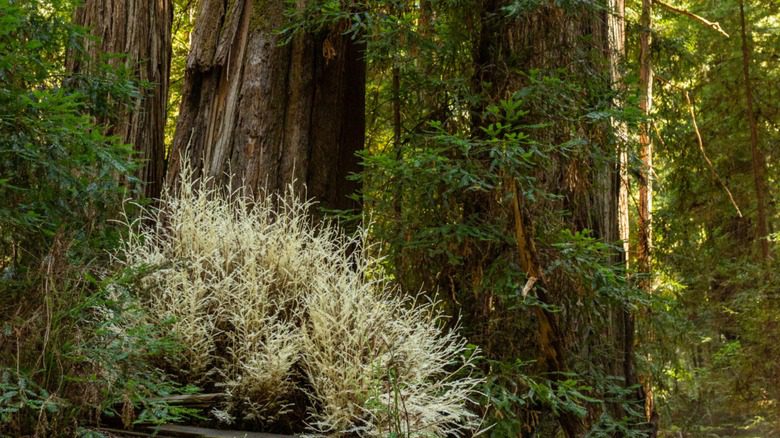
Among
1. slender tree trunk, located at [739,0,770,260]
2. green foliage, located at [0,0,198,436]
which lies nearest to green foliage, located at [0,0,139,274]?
green foliage, located at [0,0,198,436]

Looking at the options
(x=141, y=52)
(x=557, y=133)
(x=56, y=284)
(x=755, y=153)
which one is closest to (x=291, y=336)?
(x=56, y=284)

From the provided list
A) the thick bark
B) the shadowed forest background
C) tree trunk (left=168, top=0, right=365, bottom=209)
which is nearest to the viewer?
the shadowed forest background

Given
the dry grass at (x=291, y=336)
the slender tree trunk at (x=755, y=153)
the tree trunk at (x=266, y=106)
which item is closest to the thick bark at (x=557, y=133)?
the dry grass at (x=291, y=336)

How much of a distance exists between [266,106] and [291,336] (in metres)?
2.72

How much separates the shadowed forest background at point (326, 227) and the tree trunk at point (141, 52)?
0.7 inches

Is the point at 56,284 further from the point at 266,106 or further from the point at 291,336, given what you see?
the point at 266,106

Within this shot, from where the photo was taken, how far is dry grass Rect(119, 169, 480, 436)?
12.6 ft

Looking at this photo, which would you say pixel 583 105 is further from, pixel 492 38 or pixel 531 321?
pixel 531 321

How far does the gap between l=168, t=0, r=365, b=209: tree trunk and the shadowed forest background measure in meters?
0.02

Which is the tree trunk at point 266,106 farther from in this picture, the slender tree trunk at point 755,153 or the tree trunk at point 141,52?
the slender tree trunk at point 755,153

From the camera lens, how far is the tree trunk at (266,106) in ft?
20.3

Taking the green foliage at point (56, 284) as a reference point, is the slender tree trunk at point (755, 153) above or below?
above

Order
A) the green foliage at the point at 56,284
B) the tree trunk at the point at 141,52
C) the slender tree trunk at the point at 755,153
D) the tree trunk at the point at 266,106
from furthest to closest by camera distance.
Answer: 1. the slender tree trunk at the point at 755,153
2. the tree trunk at the point at 141,52
3. the tree trunk at the point at 266,106
4. the green foliage at the point at 56,284

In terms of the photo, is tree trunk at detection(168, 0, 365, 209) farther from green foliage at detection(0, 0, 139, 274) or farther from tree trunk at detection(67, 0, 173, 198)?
Answer: green foliage at detection(0, 0, 139, 274)
